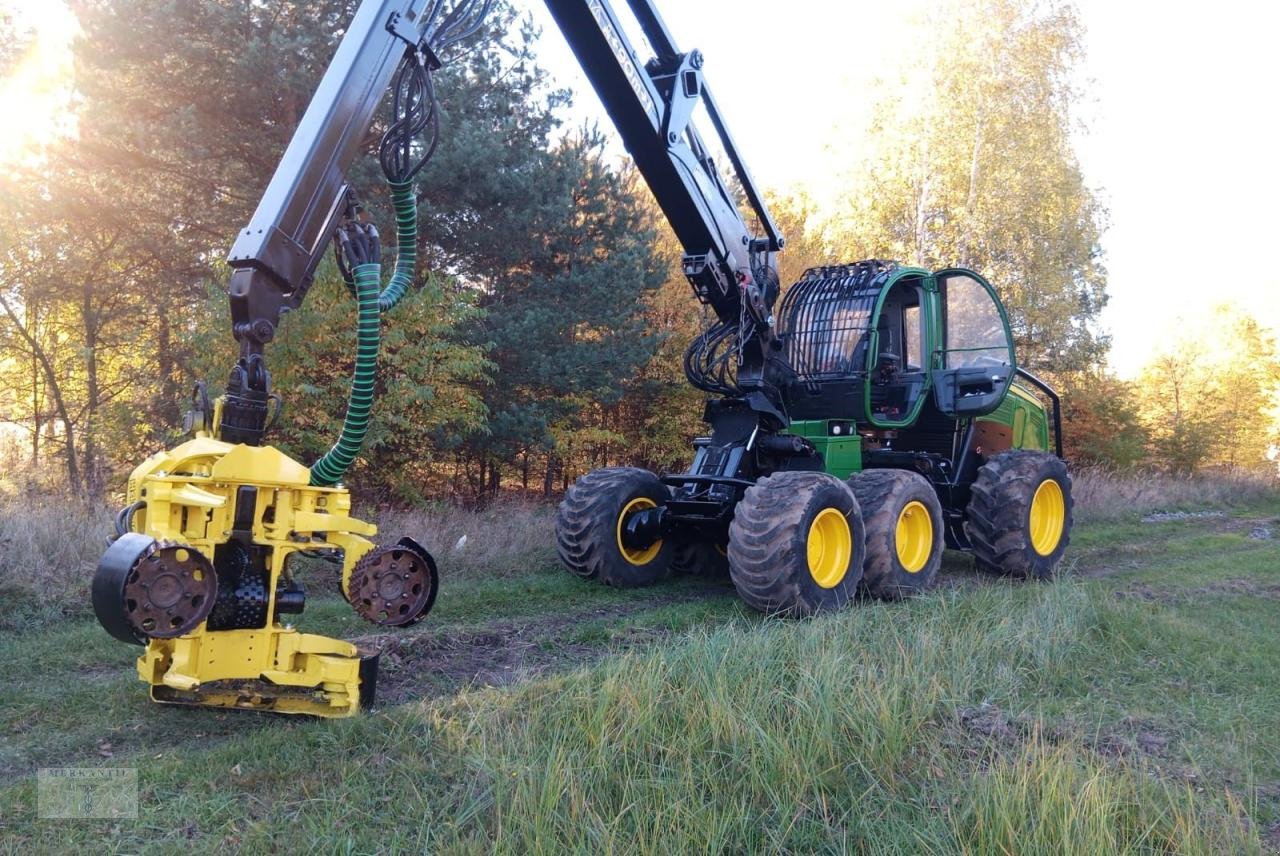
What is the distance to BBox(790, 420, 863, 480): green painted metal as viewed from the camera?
7668 mm

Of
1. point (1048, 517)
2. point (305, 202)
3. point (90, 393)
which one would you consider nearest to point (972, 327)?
point (1048, 517)

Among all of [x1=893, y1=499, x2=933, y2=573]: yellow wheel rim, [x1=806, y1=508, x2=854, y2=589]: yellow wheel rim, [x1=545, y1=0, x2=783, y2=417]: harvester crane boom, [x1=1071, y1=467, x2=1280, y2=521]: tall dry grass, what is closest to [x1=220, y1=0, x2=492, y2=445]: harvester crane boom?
[x1=545, y1=0, x2=783, y2=417]: harvester crane boom

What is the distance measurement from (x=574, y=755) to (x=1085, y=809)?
1.65m

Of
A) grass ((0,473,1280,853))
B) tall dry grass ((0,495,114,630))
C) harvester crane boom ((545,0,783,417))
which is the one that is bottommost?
grass ((0,473,1280,853))

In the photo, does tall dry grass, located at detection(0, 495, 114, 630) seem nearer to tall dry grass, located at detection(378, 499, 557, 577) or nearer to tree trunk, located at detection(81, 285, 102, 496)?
tall dry grass, located at detection(378, 499, 557, 577)

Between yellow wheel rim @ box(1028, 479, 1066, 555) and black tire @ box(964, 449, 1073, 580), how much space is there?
0.32 metres

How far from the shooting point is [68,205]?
Result: 11.7 metres

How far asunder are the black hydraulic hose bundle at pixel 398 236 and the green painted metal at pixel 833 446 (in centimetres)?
417

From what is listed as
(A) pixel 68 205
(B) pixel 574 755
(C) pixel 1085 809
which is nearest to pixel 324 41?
(A) pixel 68 205

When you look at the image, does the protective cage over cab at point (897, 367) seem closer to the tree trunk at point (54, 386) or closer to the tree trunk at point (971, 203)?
the tree trunk at point (54, 386)

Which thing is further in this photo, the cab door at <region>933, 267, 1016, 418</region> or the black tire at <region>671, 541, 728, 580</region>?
the cab door at <region>933, 267, 1016, 418</region>

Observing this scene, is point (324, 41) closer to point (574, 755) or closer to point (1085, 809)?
point (574, 755)

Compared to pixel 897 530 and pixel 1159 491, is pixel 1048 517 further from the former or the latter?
pixel 1159 491

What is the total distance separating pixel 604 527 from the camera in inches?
290
